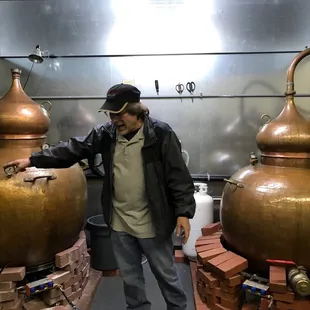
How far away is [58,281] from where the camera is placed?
7.16 feet

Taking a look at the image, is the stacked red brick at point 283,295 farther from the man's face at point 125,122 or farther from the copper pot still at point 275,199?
the man's face at point 125,122

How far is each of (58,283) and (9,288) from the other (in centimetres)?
32

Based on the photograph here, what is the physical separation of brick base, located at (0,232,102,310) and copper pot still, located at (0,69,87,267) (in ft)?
0.28

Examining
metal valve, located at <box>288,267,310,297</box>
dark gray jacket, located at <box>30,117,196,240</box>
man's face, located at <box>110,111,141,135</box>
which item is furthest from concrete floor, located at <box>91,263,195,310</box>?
man's face, located at <box>110,111,141,135</box>

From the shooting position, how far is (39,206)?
207 cm

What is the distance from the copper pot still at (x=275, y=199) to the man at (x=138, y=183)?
583 mm

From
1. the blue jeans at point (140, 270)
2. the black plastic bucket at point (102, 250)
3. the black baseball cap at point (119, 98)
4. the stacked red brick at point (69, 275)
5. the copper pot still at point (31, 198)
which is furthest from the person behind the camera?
the black plastic bucket at point (102, 250)

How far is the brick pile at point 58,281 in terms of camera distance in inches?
78.4

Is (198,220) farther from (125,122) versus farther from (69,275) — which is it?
(125,122)

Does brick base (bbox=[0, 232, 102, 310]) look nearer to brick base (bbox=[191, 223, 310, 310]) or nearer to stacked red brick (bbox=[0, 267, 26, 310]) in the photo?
stacked red brick (bbox=[0, 267, 26, 310])

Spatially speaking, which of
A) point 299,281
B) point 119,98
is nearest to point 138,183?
point 119,98

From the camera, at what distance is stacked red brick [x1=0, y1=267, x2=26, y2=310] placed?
1979 millimetres

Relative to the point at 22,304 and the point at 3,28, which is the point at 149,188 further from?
the point at 3,28

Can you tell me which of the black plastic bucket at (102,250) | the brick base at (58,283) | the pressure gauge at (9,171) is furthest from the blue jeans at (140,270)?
the black plastic bucket at (102,250)
